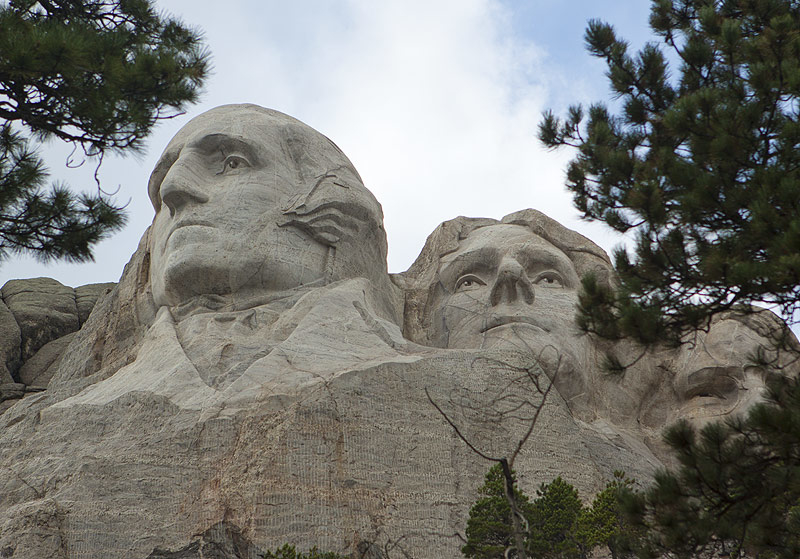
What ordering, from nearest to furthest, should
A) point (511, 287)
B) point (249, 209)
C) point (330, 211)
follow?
1. point (249, 209)
2. point (330, 211)
3. point (511, 287)

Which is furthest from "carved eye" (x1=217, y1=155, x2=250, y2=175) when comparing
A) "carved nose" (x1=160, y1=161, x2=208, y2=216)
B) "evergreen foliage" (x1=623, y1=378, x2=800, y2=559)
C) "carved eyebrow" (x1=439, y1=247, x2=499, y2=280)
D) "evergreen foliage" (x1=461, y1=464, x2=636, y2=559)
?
"evergreen foliage" (x1=623, y1=378, x2=800, y2=559)

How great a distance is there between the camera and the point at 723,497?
21.7 ft

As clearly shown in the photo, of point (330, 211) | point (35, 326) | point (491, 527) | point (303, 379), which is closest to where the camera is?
point (491, 527)

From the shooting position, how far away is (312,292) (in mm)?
10008

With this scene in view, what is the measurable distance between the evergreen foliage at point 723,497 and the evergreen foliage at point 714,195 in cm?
63

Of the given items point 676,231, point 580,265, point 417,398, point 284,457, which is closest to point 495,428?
point 417,398

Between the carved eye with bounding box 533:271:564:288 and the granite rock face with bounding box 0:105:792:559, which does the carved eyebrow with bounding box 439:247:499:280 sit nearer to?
the granite rock face with bounding box 0:105:792:559

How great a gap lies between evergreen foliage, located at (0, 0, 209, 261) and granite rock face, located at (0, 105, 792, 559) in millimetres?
465

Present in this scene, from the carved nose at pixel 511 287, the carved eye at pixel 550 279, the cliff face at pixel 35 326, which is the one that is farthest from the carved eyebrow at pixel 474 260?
the cliff face at pixel 35 326

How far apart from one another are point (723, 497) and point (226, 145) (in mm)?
5508

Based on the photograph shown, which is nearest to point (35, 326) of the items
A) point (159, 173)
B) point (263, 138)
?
point (159, 173)

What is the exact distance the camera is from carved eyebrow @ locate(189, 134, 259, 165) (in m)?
10.8

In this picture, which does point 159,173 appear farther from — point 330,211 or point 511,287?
point 511,287

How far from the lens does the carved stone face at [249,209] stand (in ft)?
33.1
